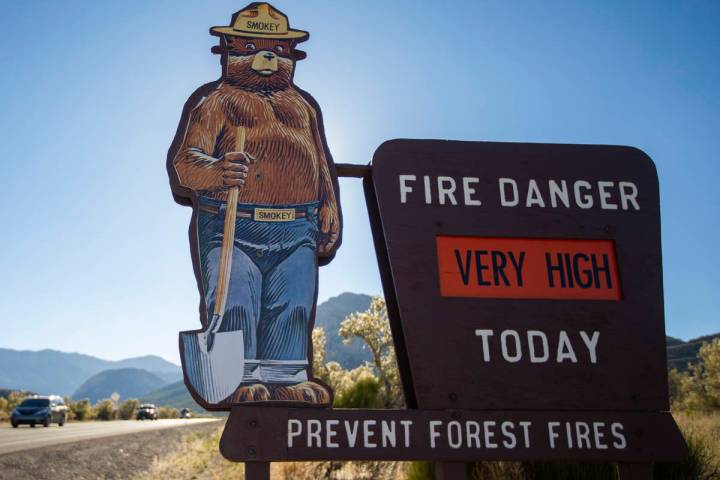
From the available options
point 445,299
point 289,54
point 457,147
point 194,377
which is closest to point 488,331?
point 445,299

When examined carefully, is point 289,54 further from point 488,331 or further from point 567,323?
point 567,323

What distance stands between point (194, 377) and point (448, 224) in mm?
2201

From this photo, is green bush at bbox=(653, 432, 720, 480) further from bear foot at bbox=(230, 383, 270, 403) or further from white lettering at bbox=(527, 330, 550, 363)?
bear foot at bbox=(230, 383, 270, 403)

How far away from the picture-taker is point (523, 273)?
4441 millimetres

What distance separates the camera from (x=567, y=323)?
4.34 metres

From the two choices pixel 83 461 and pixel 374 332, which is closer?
pixel 83 461

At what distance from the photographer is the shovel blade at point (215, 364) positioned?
3959 millimetres

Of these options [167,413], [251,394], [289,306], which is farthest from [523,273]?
[167,413]

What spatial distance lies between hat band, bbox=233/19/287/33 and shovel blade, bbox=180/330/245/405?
268 centimetres

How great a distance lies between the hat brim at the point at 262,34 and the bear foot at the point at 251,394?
2.99 m

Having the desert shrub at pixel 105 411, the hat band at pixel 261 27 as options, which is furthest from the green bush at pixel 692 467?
the desert shrub at pixel 105 411

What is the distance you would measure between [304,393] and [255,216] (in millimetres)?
1383

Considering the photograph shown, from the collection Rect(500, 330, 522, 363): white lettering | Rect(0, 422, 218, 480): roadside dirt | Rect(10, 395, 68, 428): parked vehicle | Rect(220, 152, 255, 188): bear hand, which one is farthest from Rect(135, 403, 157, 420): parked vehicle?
Rect(500, 330, 522, 363): white lettering

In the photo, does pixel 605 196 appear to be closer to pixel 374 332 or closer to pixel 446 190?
pixel 446 190
